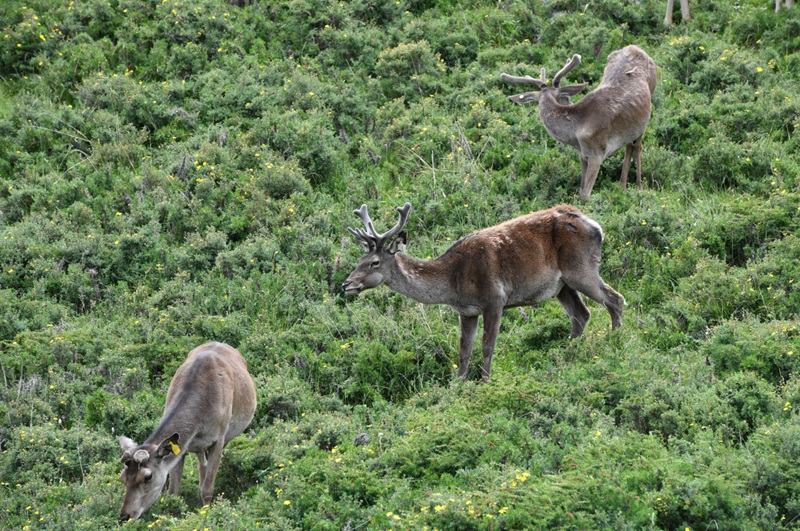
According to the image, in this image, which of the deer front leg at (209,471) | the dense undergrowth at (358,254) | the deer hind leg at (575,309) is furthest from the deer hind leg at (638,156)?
the deer front leg at (209,471)

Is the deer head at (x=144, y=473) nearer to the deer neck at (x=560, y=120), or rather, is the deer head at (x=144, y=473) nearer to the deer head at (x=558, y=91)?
the deer neck at (x=560, y=120)

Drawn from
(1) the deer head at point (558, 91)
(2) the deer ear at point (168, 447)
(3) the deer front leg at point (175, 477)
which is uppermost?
(1) the deer head at point (558, 91)

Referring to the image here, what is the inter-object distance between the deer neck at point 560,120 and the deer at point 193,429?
6719 mm

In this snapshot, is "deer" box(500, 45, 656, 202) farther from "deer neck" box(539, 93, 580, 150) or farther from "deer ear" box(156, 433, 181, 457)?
"deer ear" box(156, 433, 181, 457)

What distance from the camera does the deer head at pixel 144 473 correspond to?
31.0ft

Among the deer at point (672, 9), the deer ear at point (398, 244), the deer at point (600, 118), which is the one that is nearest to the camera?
the deer ear at point (398, 244)

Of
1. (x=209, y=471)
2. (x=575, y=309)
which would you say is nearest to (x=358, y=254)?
(x=575, y=309)

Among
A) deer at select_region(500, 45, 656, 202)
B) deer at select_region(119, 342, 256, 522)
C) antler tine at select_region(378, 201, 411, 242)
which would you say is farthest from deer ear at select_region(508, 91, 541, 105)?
deer at select_region(119, 342, 256, 522)

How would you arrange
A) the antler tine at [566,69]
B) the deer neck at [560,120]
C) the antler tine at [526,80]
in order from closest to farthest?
the deer neck at [560,120] → the antler tine at [566,69] → the antler tine at [526,80]

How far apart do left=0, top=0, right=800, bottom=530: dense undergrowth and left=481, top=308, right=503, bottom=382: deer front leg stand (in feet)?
1.32

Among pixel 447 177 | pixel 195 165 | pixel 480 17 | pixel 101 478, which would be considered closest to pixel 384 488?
pixel 101 478

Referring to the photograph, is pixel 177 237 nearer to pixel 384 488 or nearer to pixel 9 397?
pixel 9 397

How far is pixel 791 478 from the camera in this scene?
844 cm

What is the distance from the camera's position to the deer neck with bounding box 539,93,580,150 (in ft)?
49.8
